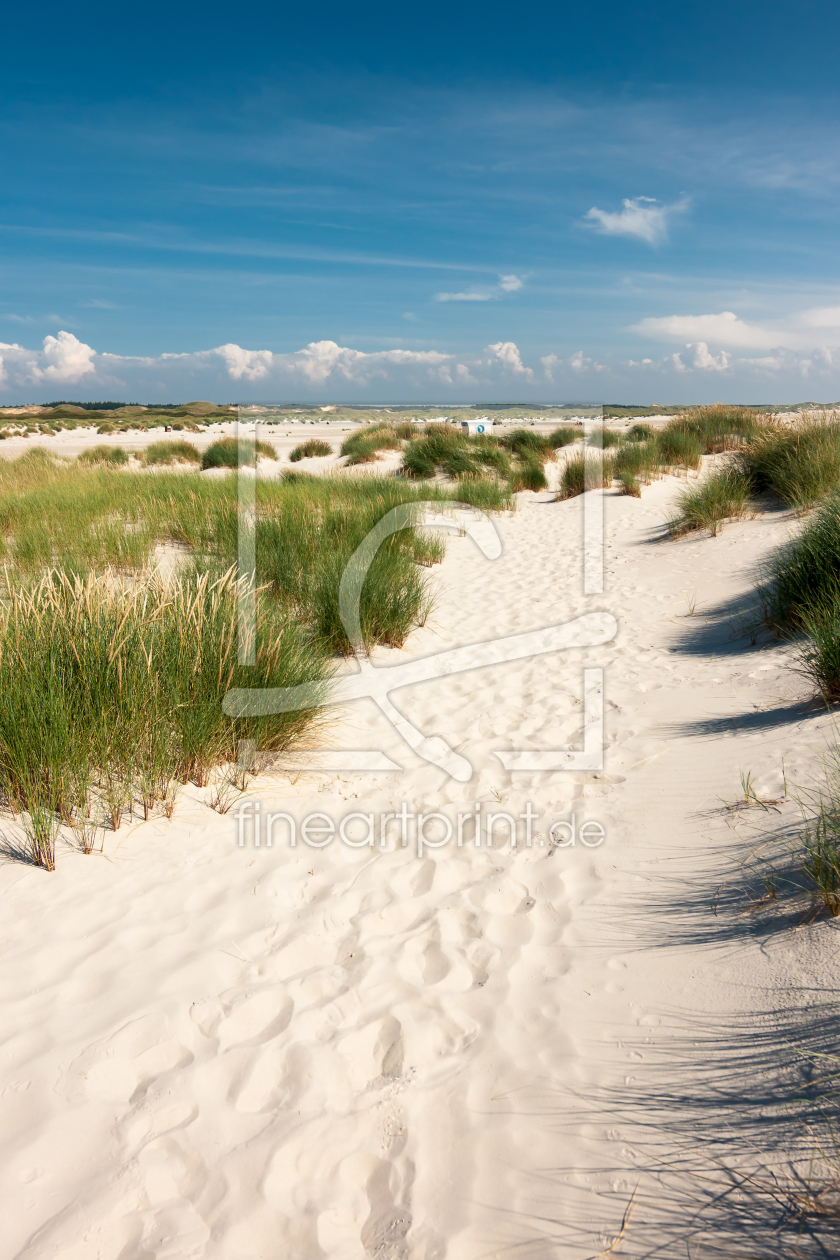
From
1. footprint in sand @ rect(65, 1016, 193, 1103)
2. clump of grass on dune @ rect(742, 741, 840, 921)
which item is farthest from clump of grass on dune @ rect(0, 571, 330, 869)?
clump of grass on dune @ rect(742, 741, 840, 921)

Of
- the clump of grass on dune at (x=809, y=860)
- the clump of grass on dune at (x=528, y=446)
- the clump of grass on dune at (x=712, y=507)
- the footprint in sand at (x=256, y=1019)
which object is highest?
the clump of grass on dune at (x=528, y=446)

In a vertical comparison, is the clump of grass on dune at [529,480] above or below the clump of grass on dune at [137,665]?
above

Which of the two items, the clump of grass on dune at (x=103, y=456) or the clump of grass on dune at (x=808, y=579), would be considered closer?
the clump of grass on dune at (x=808, y=579)

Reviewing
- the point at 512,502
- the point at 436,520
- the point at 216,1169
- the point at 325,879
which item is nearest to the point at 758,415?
the point at 512,502

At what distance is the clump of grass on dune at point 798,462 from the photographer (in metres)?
8.45

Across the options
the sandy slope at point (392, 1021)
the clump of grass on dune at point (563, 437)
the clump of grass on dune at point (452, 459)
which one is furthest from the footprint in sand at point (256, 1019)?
the clump of grass on dune at point (563, 437)

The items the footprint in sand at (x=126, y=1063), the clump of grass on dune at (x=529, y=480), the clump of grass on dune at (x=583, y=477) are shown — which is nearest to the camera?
the footprint in sand at (x=126, y=1063)

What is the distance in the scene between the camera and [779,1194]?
1354 millimetres

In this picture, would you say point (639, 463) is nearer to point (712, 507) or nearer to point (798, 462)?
point (798, 462)

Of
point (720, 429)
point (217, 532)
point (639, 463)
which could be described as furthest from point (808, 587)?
point (720, 429)

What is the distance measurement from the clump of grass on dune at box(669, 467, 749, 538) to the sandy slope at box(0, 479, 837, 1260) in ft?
19.0

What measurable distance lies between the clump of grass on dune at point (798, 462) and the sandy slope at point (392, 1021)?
6.04 metres

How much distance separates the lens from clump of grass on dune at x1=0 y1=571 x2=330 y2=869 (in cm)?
281

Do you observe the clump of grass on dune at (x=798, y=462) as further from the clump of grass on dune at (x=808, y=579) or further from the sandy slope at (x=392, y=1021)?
the sandy slope at (x=392, y=1021)
